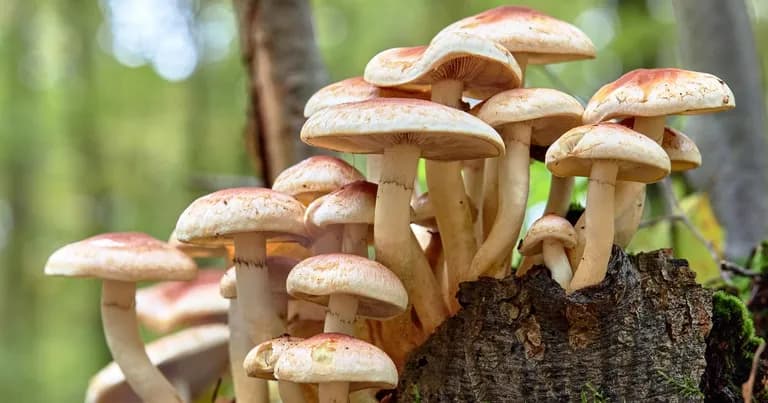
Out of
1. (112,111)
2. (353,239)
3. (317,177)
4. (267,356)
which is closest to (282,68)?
(317,177)

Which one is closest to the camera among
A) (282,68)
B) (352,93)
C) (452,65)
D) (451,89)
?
(452,65)

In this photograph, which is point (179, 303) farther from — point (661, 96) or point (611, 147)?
point (661, 96)

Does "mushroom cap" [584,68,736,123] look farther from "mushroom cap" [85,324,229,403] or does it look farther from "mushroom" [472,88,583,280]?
"mushroom cap" [85,324,229,403]

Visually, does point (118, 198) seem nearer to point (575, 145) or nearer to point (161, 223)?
point (161, 223)

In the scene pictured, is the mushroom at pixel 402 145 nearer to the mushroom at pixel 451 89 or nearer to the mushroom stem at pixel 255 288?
the mushroom at pixel 451 89

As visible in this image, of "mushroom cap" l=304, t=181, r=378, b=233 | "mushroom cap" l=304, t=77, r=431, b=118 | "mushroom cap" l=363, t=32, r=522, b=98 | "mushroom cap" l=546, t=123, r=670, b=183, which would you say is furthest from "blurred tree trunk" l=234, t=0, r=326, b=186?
"mushroom cap" l=546, t=123, r=670, b=183

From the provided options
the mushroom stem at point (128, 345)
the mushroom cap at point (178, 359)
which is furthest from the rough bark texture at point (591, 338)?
the mushroom cap at point (178, 359)
